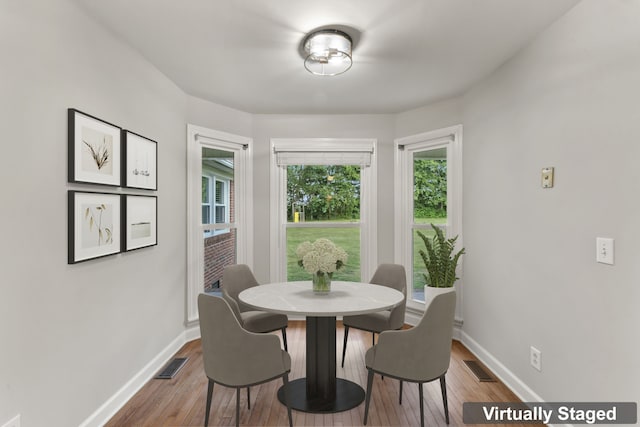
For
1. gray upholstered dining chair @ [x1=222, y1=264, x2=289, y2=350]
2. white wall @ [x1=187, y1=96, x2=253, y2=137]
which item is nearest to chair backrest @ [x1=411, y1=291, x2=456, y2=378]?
gray upholstered dining chair @ [x1=222, y1=264, x2=289, y2=350]

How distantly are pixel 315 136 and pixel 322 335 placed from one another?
261 cm

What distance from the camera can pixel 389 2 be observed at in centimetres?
213

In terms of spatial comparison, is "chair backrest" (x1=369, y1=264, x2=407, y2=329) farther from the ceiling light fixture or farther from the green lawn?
the ceiling light fixture

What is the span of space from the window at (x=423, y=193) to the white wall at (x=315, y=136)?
0.44ft

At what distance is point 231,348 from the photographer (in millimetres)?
2117

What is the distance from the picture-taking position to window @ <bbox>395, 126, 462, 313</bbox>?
13.0 feet

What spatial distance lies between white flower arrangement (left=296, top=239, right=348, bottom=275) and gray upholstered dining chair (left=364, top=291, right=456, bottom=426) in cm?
62

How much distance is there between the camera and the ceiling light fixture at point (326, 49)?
248 cm

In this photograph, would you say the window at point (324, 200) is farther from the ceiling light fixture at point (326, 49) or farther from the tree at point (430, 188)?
the ceiling light fixture at point (326, 49)

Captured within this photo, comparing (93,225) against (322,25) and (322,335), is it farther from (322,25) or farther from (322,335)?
(322,25)

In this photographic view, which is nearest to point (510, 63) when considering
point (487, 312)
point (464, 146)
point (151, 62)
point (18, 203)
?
point (464, 146)

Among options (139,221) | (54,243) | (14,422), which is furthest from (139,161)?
(14,422)
